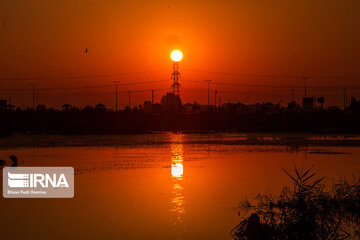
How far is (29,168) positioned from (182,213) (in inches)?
494

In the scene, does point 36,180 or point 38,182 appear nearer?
point 38,182

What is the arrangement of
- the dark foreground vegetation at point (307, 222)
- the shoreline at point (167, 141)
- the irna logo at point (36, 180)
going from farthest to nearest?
the shoreline at point (167, 141), the irna logo at point (36, 180), the dark foreground vegetation at point (307, 222)

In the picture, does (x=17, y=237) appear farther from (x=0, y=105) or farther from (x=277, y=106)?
(x=277, y=106)

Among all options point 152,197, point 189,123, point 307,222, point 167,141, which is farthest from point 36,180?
point 189,123

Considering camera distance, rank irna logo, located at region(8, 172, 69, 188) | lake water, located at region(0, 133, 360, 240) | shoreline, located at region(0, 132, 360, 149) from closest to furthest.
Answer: lake water, located at region(0, 133, 360, 240), irna logo, located at region(8, 172, 69, 188), shoreline, located at region(0, 132, 360, 149)

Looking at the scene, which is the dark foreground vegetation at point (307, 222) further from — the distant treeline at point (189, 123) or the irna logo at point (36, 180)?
the distant treeline at point (189, 123)

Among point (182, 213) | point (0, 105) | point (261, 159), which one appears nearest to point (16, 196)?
point (182, 213)

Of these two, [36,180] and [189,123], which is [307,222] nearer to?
[36,180]

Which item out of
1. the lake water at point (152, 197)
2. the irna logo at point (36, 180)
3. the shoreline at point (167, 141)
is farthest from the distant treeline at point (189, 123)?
the irna logo at point (36, 180)

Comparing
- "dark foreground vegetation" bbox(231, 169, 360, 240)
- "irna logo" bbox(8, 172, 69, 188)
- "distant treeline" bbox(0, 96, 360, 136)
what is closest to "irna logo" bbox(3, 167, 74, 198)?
"irna logo" bbox(8, 172, 69, 188)

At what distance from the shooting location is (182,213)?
13859mm

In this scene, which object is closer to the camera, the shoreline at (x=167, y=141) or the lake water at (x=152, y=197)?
the lake water at (x=152, y=197)

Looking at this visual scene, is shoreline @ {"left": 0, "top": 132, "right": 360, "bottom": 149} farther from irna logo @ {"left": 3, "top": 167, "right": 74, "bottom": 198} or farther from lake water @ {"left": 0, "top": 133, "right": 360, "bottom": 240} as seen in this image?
irna logo @ {"left": 3, "top": 167, "right": 74, "bottom": 198}

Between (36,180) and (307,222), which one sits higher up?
(307,222)
